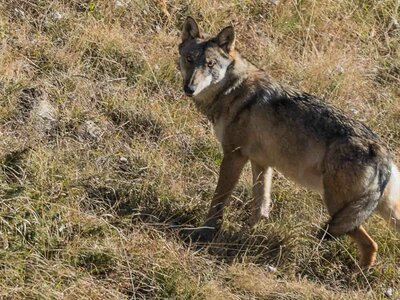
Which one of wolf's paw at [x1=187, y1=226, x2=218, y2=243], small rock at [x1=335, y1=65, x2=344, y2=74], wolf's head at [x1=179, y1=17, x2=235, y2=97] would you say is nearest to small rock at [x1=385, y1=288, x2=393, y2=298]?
wolf's paw at [x1=187, y1=226, x2=218, y2=243]

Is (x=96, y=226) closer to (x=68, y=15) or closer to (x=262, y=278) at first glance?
(x=262, y=278)

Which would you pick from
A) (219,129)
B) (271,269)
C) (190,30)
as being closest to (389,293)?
(271,269)

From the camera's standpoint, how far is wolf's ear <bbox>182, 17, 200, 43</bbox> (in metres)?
7.45

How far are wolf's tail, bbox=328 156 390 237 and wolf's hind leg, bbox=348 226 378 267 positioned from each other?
1.08 feet

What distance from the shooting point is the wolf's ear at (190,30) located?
7.45 metres

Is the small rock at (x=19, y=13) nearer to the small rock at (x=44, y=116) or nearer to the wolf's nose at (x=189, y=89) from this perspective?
the small rock at (x=44, y=116)

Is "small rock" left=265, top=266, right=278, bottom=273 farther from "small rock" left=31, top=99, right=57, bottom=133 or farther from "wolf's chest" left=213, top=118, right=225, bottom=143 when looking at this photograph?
"small rock" left=31, top=99, right=57, bottom=133

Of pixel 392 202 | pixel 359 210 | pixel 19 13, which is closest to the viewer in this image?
pixel 359 210

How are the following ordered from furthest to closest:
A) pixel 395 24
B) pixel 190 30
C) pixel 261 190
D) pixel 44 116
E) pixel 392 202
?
pixel 395 24 → pixel 44 116 → pixel 190 30 → pixel 261 190 → pixel 392 202

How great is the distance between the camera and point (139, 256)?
6277 mm

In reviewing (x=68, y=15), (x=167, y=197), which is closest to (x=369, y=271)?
(x=167, y=197)

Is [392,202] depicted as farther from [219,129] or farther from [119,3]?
[119,3]

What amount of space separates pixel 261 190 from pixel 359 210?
3.50 feet

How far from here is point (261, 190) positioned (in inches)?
290
